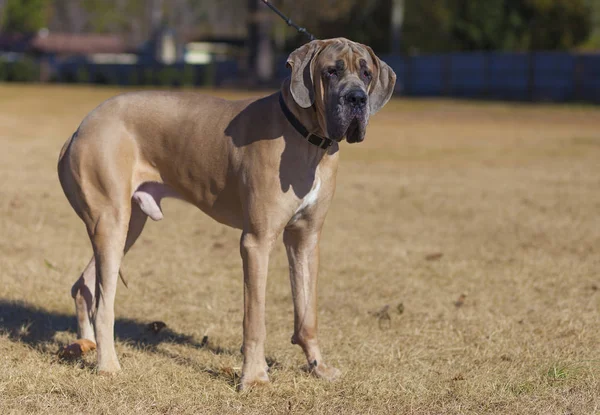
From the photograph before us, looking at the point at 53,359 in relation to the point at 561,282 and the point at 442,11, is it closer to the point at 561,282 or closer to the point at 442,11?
the point at 561,282

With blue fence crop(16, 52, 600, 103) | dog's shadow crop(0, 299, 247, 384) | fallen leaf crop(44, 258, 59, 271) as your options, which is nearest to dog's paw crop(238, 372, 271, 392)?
dog's shadow crop(0, 299, 247, 384)

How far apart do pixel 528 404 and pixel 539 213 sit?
255 inches

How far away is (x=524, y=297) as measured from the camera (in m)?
7.64

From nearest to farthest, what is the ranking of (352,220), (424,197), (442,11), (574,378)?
(574,378)
(352,220)
(424,197)
(442,11)

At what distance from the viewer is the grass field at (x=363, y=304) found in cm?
509

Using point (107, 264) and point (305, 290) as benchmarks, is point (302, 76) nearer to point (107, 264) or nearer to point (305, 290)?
point (305, 290)

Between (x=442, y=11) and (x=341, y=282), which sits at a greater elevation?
(x=341, y=282)

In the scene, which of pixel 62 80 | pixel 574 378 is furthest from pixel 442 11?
pixel 574 378

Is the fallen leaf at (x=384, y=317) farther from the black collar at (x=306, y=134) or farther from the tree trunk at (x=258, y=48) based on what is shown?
the tree trunk at (x=258, y=48)

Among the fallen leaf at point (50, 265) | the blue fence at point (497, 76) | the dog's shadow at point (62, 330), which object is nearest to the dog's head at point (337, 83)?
the dog's shadow at point (62, 330)

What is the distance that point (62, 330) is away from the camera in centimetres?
646

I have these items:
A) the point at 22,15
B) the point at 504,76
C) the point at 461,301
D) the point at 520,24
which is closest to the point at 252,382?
the point at 461,301

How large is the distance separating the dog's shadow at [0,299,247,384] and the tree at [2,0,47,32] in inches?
3463

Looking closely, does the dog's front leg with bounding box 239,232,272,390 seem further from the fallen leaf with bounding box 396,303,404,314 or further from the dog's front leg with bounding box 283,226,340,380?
the fallen leaf with bounding box 396,303,404,314
